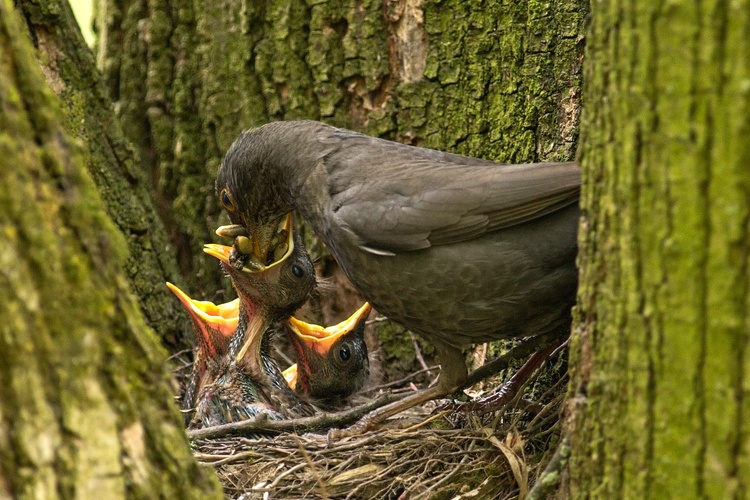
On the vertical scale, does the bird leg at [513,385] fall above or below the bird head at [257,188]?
below

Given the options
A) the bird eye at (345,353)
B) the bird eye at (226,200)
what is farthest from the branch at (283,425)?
the bird eye at (226,200)

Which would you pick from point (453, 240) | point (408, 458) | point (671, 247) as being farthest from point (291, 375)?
point (671, 247)

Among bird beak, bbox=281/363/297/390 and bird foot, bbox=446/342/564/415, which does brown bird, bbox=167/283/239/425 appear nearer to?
bird beak, bbox=281/363/297/390

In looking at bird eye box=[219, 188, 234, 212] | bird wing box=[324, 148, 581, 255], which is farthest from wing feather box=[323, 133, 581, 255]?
bird eye box=[219, 188, 234, 212]

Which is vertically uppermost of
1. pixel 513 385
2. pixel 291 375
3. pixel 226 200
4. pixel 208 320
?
pixel 226 200

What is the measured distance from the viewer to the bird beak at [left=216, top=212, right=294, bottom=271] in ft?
15.8

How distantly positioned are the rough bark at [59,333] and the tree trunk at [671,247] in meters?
1.18

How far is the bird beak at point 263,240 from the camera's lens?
481cm

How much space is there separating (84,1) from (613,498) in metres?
10.1

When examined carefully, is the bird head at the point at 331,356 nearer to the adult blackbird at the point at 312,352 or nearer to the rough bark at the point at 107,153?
the adult blackbird at the point at 312,352

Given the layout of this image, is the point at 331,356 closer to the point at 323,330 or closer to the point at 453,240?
the point at 323,330

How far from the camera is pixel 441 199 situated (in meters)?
3.68

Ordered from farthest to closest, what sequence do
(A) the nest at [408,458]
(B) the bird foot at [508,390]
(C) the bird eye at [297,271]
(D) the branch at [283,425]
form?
(C) the bird eye at [297,271]
(B) the bird foot at [508,390]
(D) the branch at [283,425]
(A) the nest at [408,458]

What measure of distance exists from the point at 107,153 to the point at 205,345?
1244 mm
